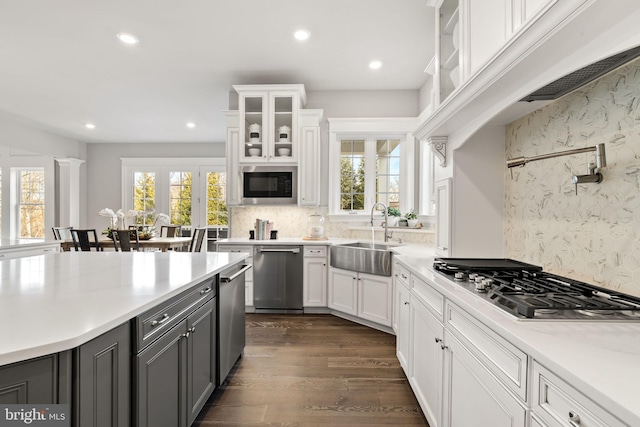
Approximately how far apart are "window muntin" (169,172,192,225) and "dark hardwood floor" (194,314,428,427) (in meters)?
5.07

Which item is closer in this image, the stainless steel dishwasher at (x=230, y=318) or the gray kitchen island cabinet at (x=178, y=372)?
the gray kitchen island cabinet at (x=178, y=372)

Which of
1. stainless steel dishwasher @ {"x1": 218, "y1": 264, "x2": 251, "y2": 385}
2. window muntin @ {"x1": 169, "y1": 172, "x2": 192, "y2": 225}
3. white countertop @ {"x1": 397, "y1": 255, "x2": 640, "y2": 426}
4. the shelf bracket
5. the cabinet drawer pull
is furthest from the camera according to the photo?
window muntin @ {"x1": 169, "y1": 172, "x2": 192, "y2": 225}

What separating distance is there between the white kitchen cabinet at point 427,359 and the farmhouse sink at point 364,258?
115 cm

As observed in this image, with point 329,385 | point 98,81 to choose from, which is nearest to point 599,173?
point 329,385

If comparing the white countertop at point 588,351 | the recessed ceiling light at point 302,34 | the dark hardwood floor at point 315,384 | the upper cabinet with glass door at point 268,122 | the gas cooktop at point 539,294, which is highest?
the recessed ceiling light at point 302,34

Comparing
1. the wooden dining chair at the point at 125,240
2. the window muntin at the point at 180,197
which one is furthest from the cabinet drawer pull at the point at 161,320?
the window muntin at the point at 180,197

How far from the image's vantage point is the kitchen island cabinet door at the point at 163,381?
1.26 m

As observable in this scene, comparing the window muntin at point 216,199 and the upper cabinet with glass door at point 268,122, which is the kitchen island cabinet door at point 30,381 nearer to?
the upper cabinet with glass door at point 268,122

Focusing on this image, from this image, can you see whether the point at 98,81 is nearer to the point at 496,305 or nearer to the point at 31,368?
the point at 31,368

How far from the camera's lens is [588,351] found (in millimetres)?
824

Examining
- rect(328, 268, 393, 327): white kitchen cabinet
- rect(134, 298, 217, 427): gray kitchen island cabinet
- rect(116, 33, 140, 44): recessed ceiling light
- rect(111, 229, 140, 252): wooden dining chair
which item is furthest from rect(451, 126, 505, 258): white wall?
rect(111, 229, 140, 252): wooden dining chair

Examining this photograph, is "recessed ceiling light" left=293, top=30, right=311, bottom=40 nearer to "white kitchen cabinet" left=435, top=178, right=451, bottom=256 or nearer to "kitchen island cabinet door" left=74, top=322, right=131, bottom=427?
"white kitchen cabinet" left=435, top=178, right=451, bottom=256

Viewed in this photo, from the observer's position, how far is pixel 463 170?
223 cm

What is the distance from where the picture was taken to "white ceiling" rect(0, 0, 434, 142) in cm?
279
